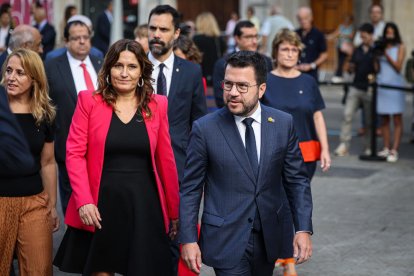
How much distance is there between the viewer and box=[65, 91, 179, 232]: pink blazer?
5.84m

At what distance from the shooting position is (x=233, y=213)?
530cm

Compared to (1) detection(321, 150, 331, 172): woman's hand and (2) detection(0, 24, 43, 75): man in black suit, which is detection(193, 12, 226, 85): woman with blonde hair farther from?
(1) detection(321, 150, 331, 172): woman's hand

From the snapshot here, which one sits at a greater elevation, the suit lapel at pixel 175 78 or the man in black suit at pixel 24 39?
the man in black suit at pixel 24 39

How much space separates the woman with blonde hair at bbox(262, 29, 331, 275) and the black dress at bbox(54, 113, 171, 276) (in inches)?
76.7

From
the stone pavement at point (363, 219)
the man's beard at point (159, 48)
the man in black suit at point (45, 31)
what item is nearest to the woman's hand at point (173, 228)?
the man's beard at point (159, 48)

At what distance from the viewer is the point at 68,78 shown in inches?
320

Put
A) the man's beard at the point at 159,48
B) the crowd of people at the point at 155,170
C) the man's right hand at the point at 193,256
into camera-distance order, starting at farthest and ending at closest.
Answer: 1. the man's beard at the point at 159,48
2. the crowd of people at the point at 155,170
3. the man's right hand at the point at 193,256

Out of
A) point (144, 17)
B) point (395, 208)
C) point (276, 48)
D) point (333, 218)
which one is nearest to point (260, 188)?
point (276, 48)

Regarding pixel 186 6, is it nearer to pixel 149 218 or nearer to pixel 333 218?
pixel 333 218

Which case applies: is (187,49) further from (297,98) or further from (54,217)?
(54,217)

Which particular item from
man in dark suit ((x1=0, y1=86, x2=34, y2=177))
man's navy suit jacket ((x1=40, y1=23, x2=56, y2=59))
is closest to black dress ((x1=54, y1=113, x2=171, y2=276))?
man in dark suit ((x1=0, y1=86, x2=34, y2=177))

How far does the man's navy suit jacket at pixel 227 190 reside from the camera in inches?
208

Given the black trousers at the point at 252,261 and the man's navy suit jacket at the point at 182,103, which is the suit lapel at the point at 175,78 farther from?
the black trousers at the point at 252,261

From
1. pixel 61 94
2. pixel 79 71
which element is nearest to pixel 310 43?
pixel 79 71
